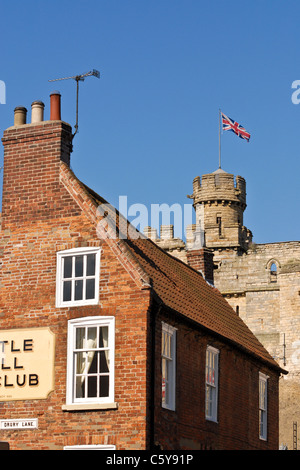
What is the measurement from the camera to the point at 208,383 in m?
26.2

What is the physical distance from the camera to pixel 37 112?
2541 cm

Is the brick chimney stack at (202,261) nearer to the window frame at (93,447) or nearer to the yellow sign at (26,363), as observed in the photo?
the yellow sign at (26,363)

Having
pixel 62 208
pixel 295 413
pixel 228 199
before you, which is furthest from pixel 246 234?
pixel 62 208

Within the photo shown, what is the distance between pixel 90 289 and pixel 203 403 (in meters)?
4.67

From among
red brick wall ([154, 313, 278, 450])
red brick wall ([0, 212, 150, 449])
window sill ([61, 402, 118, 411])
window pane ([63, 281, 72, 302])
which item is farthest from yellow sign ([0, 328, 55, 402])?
red brick wall ([154, 313, 278, 450])

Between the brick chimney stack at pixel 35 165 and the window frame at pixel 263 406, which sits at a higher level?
the brick chimney stack at pixel 35 165

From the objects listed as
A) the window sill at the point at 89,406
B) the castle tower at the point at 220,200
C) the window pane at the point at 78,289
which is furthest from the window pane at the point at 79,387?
the castle tower at the point at 220,200

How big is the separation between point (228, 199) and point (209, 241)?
6.15m

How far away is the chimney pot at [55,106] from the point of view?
25141 mm

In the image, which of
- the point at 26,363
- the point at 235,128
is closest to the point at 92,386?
the point at 26,363

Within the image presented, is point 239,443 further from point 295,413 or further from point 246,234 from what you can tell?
point 246,234

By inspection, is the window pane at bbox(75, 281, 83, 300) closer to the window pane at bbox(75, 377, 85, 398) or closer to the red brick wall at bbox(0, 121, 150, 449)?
the red brick wall at bbox(0, 121, 150, 449)

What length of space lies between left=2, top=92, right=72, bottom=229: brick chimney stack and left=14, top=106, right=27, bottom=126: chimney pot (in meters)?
0.24

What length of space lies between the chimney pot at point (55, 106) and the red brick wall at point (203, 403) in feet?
19.1
